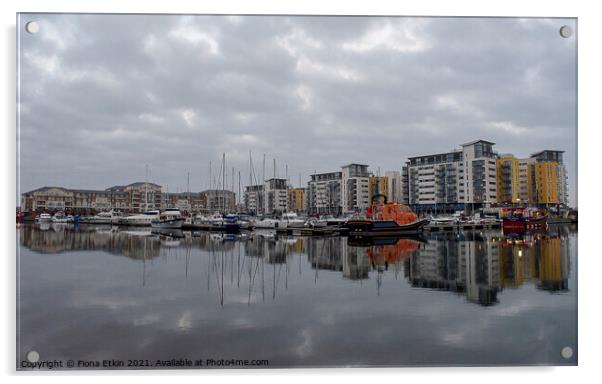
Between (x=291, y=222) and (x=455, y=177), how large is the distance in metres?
9.56

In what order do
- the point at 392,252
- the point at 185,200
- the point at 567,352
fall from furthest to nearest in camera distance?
the point at 392,252
the point at 185,200
the point at 567,352

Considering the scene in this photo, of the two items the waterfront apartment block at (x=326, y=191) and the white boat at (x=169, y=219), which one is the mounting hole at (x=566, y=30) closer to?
the waterfront apartment block at (x=326, y=191)

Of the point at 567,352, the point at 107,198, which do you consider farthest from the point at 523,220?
the point at 107,198

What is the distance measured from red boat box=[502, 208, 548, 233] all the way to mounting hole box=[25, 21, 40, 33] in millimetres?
9123

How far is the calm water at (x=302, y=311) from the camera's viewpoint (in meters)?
4.80

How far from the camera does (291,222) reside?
60.1 feet

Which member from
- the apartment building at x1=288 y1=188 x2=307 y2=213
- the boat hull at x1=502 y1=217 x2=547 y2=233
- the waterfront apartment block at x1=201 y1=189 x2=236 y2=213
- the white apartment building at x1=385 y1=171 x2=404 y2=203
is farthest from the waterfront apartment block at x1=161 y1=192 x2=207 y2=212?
the boat hull at x1=502 y1=217 x2=547 y2=233

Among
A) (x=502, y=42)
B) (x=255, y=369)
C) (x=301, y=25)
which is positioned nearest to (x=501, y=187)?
(x=502, y=42)

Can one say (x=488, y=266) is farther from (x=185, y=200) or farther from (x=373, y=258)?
(x=185, y=200)

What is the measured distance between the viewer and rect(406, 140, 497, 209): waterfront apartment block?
7672 millimetres

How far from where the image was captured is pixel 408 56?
5855mm

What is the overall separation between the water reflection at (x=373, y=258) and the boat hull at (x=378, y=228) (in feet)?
1.69

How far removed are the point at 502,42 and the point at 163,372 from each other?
6034 mm

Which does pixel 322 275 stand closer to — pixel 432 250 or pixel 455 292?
pixel 455 292
